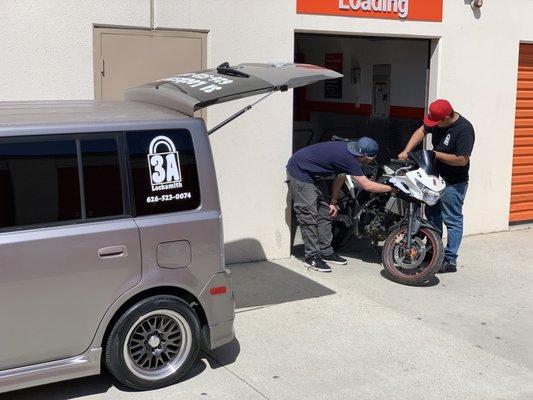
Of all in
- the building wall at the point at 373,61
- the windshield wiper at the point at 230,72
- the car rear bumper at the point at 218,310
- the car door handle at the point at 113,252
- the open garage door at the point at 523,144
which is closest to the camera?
the car door handle at the point at 113,252

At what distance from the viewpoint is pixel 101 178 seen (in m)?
4.32

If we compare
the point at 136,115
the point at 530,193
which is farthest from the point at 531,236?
the point at 136,115

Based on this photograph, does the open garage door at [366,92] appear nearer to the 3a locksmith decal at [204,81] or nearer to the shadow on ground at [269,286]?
the shadow on ground at [269,286]

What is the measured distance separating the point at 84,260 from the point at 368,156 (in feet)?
11.8

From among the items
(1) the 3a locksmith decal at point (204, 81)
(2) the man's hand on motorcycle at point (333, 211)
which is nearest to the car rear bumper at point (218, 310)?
(1) the 3a locksmith decal at point (204, 81)

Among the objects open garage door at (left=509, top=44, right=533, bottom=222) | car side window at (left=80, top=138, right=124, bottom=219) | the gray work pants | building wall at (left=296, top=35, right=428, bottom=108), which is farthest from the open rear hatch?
open garage door at (left=509, top=44, right=533, bottom=222)

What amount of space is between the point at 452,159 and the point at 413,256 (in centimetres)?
109

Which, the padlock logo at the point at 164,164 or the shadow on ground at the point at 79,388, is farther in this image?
the shadow on ground at the point at 79,388

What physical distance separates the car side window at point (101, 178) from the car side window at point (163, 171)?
10 centimetres

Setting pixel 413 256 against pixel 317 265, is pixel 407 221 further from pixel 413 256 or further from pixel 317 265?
pixel 317 265

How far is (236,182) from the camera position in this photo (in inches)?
296

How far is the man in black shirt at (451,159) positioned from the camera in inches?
286

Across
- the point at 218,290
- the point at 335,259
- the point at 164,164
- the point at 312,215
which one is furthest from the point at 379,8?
the point at 218,290

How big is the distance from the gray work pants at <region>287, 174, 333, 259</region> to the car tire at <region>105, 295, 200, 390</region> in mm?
2849
